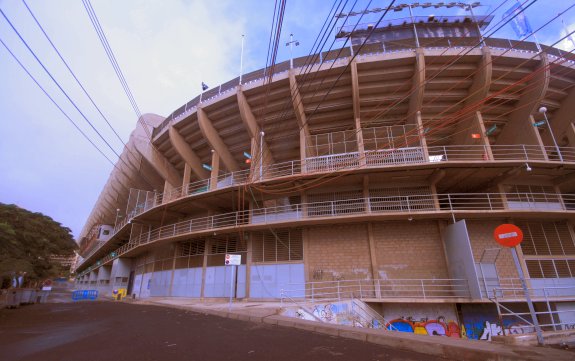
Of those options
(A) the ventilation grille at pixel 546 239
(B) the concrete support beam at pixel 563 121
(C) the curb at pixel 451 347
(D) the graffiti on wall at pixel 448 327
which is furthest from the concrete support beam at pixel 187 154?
(B) the concrete support beam at pixel 563 121

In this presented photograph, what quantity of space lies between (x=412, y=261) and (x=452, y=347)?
13.1 metres

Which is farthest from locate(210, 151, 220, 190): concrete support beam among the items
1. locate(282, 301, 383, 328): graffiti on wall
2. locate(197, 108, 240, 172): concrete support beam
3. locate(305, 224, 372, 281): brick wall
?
locate(282, 301, 383, 328): graffiti on wall

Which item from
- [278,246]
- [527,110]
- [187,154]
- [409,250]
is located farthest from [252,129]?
[527,110]

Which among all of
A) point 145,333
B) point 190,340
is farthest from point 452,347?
point 145,333

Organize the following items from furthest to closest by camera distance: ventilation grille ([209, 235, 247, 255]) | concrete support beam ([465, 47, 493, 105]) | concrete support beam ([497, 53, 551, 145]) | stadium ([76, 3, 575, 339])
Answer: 1. ventilation grille ([209, 235, 247, 255])
2. concrete support beam ([497, 53, 551, 145])
3. concrete support beam ([465, 47, 493, 105])
4. stadium ([76, 3, 575, 339])

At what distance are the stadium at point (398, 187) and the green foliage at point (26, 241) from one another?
8567mm

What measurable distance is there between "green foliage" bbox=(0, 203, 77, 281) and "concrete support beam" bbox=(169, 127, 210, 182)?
34.8 ft

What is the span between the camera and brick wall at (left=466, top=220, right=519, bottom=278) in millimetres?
16094

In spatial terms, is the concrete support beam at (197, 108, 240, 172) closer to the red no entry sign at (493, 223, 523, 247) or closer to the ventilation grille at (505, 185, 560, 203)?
the red no entry sign at (493, 223, 523, 247)

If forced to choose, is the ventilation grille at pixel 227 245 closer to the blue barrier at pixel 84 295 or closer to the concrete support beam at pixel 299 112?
the concrete support beam at pixel 299 112

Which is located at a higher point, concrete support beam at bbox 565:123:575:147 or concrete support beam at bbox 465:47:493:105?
concrete support beam at bbox 465:47:493:105

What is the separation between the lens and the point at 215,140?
22.3 meters

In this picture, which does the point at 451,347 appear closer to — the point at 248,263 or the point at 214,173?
the point at 248,263

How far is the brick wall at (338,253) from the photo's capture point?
55.2ft
